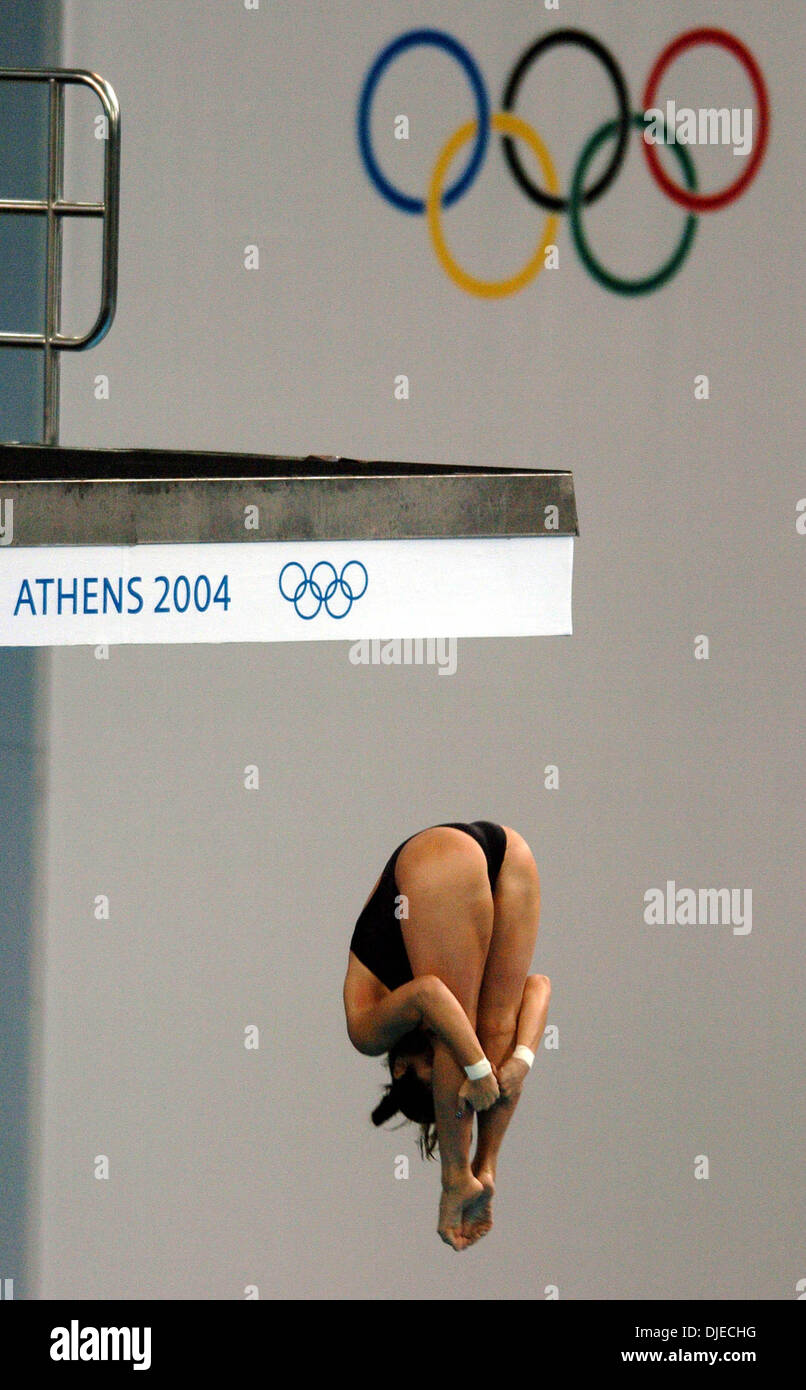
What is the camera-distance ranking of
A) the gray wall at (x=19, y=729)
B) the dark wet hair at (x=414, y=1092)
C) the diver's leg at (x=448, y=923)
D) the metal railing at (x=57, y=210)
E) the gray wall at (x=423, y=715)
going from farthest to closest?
1. the gray wall at (x=423, y=715)
2. the gray wall at (x=19, y=729)
3. the dark wet hair at (x=414, y=1092)
4. the diver's leg at (x=448, y=923)
5. the metal railing at (x=57, y=210)

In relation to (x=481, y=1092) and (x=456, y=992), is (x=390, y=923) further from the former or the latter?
(x=481, y=1092)

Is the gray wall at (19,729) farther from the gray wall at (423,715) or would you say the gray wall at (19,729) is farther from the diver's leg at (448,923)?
the diver's leg at (448,923)

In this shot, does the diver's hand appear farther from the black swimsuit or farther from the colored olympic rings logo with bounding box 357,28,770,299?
the colored olympic rings logo with bounding box 357,28,770,299

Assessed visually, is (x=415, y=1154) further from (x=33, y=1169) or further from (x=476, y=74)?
(x=476, y=74)

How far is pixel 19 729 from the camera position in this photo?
4219mm

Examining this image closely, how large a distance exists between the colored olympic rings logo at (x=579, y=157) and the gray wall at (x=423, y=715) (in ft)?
0.11

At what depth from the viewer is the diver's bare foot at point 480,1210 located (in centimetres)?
253

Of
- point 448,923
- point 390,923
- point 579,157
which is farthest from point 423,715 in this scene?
point 448,923

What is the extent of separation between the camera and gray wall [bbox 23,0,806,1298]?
4.20 meters

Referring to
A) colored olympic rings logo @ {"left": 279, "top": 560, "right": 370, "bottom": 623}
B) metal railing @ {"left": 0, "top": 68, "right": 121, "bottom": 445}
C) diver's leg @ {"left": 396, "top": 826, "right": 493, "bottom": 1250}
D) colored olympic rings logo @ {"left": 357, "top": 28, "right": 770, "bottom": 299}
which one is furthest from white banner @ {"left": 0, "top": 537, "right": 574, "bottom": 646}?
colored olympic rings logo @ {"left": 357, "top": 28, "right": 770, "bottom": 299}

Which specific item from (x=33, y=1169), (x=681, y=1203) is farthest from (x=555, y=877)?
(x=33, y=1169)

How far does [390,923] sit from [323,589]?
1091 mm

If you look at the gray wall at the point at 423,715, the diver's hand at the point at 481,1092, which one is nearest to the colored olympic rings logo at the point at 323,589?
the diver's hand at the point at 481,1092

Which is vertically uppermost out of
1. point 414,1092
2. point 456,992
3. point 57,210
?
point 57,210
